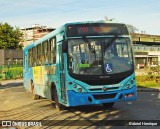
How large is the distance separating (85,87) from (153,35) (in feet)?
296

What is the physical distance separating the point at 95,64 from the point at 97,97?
1.08 m

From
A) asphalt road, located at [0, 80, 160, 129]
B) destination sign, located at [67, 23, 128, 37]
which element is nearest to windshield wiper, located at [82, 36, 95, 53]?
destination sign, located at [67, 23, 128, 37]

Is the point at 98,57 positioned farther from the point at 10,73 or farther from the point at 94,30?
the point at 10,73

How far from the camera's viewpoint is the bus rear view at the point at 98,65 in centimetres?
1261

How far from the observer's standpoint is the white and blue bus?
12617mm

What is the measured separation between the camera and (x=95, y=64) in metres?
12.7

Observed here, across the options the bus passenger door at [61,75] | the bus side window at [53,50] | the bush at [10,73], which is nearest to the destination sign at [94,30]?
the bus passenger door at [61,75]

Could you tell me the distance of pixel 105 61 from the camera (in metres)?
12.8

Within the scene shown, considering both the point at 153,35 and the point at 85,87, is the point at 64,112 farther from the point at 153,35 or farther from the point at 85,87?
the point at 153,35

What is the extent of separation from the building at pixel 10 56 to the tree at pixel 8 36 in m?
3.76

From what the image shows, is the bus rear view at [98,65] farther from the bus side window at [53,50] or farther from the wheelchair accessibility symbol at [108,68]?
the bus side window at [53,50]

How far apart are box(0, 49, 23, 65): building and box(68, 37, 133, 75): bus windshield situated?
70.5 metres

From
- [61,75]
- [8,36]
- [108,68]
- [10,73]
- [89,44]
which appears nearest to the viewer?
[108,68]

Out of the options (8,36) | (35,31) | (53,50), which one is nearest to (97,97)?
(53,50)
